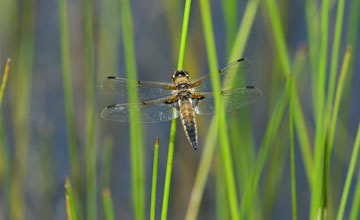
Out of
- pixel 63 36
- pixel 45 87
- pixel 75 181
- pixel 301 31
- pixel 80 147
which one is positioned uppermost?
pixel 301 31

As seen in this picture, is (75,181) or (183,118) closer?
(183,118)

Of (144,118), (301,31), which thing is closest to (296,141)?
(301,31)

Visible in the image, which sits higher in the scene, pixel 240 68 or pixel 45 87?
pixel 45 87

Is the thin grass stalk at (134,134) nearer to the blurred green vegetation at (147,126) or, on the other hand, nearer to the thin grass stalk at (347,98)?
the blurred green vegetation at (147,126)

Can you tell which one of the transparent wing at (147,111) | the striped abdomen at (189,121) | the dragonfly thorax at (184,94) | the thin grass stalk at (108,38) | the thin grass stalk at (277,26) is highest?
the thin grass stalk at (108,38)

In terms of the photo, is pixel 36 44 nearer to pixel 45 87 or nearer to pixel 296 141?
pixel 45 87

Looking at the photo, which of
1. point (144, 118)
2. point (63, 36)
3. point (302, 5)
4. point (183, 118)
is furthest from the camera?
point (302, 5)

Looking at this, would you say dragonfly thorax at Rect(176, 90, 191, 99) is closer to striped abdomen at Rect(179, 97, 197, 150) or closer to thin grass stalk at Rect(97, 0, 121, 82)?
striped abdomen at Rect(179, 97, 197, 150)

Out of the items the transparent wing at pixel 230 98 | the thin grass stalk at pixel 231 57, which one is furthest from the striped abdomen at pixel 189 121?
the thin grass stalk at pixel 231 57
